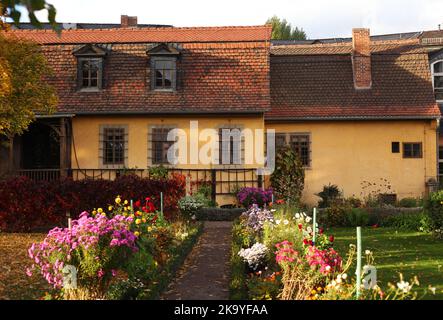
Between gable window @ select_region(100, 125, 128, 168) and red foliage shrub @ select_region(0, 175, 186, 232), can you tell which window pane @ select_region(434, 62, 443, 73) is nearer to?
gable window @ select_region(100, 125, 128, 168)

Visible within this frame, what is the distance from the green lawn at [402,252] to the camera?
9711 millimetres

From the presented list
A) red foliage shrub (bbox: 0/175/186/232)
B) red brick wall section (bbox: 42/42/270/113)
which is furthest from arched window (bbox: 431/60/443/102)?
red foliage shrub (bbox: 0/175/186/232)

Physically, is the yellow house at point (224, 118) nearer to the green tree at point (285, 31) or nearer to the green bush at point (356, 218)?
the green bush at point (356, 218)

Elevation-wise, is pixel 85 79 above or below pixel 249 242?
above

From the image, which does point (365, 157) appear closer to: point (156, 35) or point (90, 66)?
point (156, 35)

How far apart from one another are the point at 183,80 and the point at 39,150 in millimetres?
6546

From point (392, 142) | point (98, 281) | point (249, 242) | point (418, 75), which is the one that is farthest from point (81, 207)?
point (418, 75)

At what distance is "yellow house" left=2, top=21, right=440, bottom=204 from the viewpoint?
2217cm

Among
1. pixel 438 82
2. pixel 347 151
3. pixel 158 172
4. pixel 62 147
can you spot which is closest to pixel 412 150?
pixel 347 151

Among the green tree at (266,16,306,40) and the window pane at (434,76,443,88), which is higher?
the green tree at (266,16,306,40)

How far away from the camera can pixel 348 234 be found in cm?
1595

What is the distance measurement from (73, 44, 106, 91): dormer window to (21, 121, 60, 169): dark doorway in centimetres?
249

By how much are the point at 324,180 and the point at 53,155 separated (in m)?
11.0

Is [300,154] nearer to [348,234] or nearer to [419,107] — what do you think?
[419,107]
